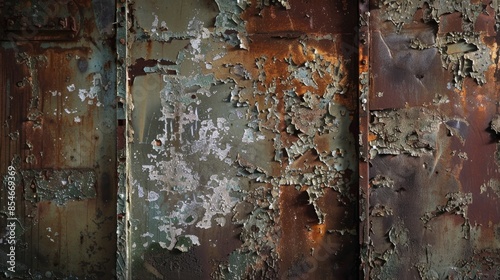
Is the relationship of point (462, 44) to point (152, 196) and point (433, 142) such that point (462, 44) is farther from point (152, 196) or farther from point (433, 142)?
point (152, 196)

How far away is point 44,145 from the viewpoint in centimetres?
243

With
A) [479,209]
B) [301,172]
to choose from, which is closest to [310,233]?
[301,172]

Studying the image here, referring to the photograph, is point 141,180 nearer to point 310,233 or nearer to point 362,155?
point 310,233

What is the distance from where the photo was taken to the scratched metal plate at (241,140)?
2375 mm

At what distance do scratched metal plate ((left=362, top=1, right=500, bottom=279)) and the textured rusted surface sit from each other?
158 cm

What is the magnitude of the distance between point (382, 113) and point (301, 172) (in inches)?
23.1

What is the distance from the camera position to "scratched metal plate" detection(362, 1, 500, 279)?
7.57ft

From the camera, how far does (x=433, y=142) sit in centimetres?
233

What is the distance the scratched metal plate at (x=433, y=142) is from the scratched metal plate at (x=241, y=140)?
0.18m

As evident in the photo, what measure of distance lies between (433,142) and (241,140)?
1.12 meters

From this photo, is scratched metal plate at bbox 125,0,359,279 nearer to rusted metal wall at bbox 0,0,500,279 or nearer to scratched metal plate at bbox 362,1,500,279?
rusted metal wall at bbox 0,0,500,279

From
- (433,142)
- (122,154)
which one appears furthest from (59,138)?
(433,142)

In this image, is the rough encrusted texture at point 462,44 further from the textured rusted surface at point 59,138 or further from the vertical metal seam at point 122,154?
the textured rusted surface at point 59,138

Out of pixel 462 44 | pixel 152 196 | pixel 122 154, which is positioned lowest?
pixel 152 196
